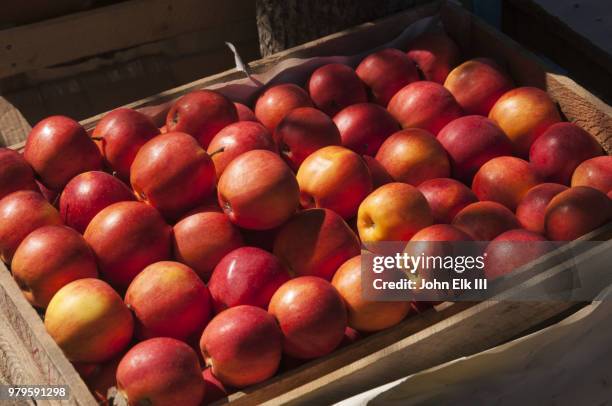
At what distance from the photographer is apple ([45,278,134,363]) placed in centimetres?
173

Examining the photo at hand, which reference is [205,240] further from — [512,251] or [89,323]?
[512,251]

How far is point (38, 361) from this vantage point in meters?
1.83

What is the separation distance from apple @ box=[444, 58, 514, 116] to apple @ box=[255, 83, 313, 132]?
Result: 0.49 meters

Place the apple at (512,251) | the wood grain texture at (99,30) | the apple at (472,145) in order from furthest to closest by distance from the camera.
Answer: the wood grain texture at (99,30)
the apple at (472,145)
the apple at (512,251)

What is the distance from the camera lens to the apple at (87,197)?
206 cm

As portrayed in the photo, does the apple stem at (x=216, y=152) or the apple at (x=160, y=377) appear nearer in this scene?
the apple at (x=160, y=377)

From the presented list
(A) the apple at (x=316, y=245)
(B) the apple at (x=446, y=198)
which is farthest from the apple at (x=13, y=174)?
(B) the apple at (x=446, y=198)

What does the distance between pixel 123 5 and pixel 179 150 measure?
4.44ft

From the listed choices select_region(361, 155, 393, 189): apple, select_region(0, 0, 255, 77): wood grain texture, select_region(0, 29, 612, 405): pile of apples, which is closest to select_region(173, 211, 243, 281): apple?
select_region(0, 29, 612, 405): pile of apples

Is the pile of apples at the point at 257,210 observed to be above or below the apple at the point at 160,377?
above

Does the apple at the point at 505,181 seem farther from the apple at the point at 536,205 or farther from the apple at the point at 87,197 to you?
the apple at the point at 87,197

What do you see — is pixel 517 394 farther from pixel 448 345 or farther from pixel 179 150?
pixel 179 150

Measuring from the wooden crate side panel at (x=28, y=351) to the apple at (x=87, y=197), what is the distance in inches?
8.3

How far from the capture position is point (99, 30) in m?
3.14
